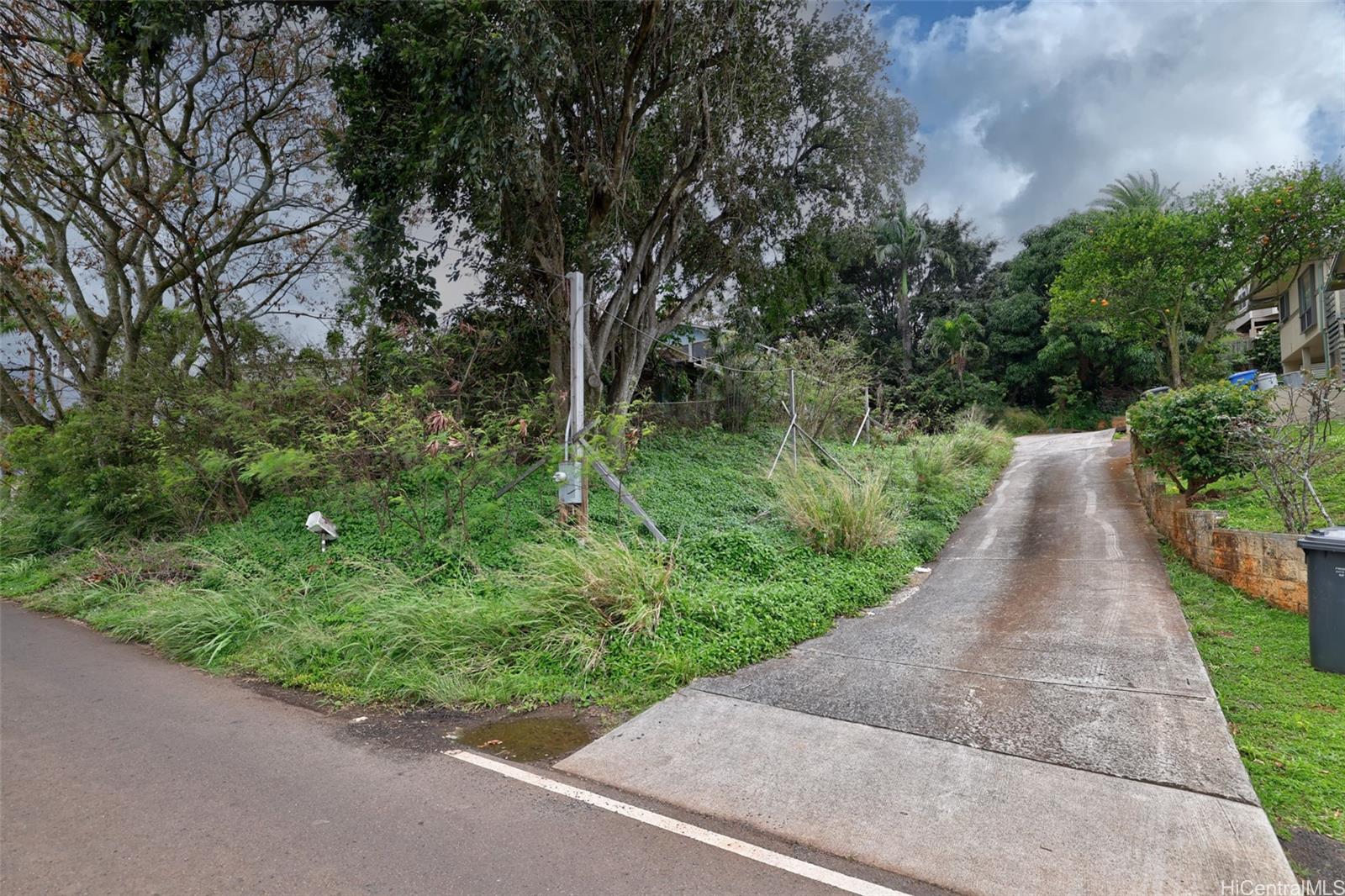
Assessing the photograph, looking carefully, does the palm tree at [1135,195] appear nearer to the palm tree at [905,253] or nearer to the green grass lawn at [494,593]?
the palm tree at [905,253]

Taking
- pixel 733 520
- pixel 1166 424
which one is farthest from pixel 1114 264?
pixel 733 520

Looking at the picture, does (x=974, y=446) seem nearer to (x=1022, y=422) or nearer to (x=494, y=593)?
(x=494, y=593)

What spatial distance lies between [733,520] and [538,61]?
5.91 meters

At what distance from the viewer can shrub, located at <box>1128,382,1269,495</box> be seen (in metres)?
6.94

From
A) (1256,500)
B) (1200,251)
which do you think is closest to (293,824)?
(1256,500)

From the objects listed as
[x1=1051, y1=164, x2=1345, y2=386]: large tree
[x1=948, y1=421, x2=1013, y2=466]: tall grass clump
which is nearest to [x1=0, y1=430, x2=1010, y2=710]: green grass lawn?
[x1=948, y1=421, x2=1013, y2=466]: tall grass clump

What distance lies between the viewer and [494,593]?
6309mm

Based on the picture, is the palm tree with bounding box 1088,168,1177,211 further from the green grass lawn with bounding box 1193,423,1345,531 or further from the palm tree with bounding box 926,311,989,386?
the green grass lawn with bounding box 1193,423,1345,531

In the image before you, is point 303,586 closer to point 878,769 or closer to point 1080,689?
point 878,769

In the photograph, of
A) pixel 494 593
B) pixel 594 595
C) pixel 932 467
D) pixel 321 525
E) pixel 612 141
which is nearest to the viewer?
pixel 594 595

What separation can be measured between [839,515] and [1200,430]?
3.95 m

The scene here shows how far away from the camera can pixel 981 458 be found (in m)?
15.0

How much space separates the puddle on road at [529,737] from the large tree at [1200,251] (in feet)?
67.0

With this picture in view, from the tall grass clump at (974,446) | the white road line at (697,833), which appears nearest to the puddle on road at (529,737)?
the white road line at (697,833)
